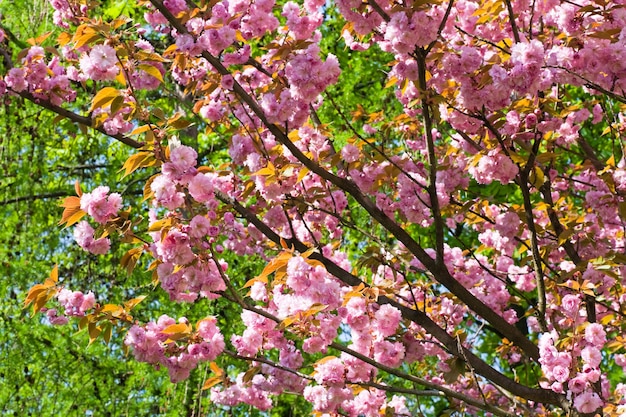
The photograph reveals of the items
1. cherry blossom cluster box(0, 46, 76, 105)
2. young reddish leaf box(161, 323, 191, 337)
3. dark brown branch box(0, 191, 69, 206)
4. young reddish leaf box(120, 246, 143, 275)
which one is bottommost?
young reddish leaf box(161, 323, 191, 337)

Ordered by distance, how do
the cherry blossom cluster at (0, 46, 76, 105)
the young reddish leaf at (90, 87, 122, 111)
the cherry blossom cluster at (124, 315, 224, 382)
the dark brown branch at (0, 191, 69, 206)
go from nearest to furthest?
the young reddish leaf at (90, 87, 122, 111)
the cherry blossom cluster at (124, 315, 224, 382)
the cherry blossom cluster at (0, 46, 76, 105)
the dark brown branch at (0, 191, 69, 206)

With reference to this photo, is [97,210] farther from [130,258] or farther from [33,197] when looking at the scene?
[33,197]

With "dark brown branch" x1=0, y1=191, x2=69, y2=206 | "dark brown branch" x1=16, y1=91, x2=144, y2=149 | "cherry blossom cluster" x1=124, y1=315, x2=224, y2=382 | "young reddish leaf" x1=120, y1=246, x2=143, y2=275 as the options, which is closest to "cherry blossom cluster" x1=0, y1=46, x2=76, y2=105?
"dark brown branch" x1=16, y1=91, x2=144, y2=149

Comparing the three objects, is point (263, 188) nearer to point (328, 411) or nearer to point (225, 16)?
point (225, 16)

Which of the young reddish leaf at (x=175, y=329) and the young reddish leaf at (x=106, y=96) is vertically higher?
the young reddish leaf at (x=106, y=96)

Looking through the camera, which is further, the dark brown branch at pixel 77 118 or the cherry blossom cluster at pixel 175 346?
the dark brown branch at pixel 77 118

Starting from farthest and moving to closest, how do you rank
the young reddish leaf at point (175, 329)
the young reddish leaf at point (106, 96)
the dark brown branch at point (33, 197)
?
the dark brown branch at point (33, 197), the young reddish leaf at point (175, 329), the young reddish leaf at point (106, 96)

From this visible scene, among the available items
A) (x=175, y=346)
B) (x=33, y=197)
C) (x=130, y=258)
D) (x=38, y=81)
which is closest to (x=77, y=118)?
(x=38, y=81)

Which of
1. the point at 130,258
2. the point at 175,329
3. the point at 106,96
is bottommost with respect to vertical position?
the point at 175,329

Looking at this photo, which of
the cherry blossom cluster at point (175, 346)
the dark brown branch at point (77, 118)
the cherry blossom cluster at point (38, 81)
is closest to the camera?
the cherry blossom cluster at point (175, 346)

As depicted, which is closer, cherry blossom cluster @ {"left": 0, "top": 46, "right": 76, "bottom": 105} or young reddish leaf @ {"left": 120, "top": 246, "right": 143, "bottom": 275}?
young reddish leaf @ {"left": 120, "top": 246, "right": 143, "bottom": 275}

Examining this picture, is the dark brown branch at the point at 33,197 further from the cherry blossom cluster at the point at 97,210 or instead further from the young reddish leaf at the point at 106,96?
the young reddish leaf at the point at 106,96

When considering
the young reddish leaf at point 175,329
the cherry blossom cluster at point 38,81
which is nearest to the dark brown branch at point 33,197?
the cherry blossom cluster at point 38,81

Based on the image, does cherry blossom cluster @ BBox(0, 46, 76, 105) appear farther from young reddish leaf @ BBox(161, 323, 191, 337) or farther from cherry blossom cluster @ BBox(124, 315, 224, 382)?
young reddish leaf @ BBox(161, 323, 191, 337)
